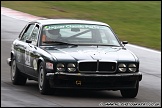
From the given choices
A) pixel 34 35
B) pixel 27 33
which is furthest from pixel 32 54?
pixel 27 33

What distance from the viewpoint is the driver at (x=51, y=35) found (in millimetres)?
12734

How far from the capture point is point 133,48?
72.3ft

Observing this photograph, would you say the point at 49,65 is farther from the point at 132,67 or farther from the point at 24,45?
the point at 24,45

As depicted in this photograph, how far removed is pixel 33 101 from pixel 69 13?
21.6 m

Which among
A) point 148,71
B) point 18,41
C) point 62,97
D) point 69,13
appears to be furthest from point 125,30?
point 62,97

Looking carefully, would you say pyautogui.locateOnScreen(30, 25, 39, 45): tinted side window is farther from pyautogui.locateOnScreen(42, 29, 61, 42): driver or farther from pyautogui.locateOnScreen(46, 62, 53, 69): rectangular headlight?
pyautogui.locateOnScreen(46, 62, 53, 69): rectangular headlight

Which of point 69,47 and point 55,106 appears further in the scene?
point 69,47

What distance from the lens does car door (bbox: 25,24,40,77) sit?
40.8 feet

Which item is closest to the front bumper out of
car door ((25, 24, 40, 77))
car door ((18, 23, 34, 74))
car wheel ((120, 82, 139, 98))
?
car wheel ((120, 82, 139, 98))

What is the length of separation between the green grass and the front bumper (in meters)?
12.2

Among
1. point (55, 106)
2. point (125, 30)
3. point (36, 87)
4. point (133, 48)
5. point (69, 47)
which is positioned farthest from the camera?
point (125, 30)

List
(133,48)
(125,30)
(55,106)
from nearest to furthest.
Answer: (55,106), (133,48), (125,30)

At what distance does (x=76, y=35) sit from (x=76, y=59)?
4.43ft

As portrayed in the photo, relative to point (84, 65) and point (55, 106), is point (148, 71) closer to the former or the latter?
point (84, 65)
